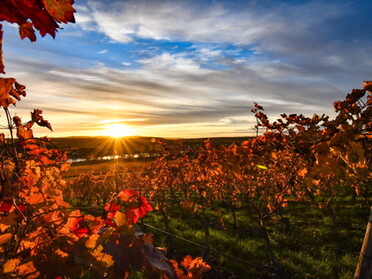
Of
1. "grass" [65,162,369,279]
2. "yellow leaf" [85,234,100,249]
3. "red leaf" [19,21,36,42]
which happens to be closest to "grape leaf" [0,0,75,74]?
"red leaf" [19,21,36,42]

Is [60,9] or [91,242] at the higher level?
[60,9]

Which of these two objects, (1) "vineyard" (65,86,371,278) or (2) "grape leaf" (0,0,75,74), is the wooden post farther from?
(2) "grape leaf" (0,0,75,74)

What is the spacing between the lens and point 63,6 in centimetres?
73

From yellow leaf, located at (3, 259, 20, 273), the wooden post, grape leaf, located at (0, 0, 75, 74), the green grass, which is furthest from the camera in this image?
the green grass

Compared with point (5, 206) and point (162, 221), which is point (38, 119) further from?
point (162, 221)

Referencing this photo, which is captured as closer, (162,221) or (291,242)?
(291,242)

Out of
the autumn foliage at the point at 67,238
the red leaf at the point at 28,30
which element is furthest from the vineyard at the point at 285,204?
the red leaf at the point at 28,30

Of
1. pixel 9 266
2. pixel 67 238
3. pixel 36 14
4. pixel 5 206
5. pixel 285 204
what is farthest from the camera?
pixel 285 204

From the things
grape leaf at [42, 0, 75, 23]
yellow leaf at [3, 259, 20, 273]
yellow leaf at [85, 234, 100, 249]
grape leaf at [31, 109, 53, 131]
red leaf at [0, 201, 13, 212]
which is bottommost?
yellow leaf at [3, 259, 20, 273]

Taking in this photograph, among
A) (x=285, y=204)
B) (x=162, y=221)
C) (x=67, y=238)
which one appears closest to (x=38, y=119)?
(x=67, y=238)

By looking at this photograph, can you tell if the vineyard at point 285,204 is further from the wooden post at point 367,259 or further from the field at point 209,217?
the wooden post at point 367,259

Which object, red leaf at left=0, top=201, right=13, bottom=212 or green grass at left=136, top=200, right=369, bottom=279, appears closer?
red leaf at left=0, top=201, right=13, bottom=212

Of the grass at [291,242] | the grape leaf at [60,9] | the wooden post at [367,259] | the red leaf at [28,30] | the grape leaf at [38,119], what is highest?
the grape leaf at [60,9]

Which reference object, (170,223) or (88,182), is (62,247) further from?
(88,182)
